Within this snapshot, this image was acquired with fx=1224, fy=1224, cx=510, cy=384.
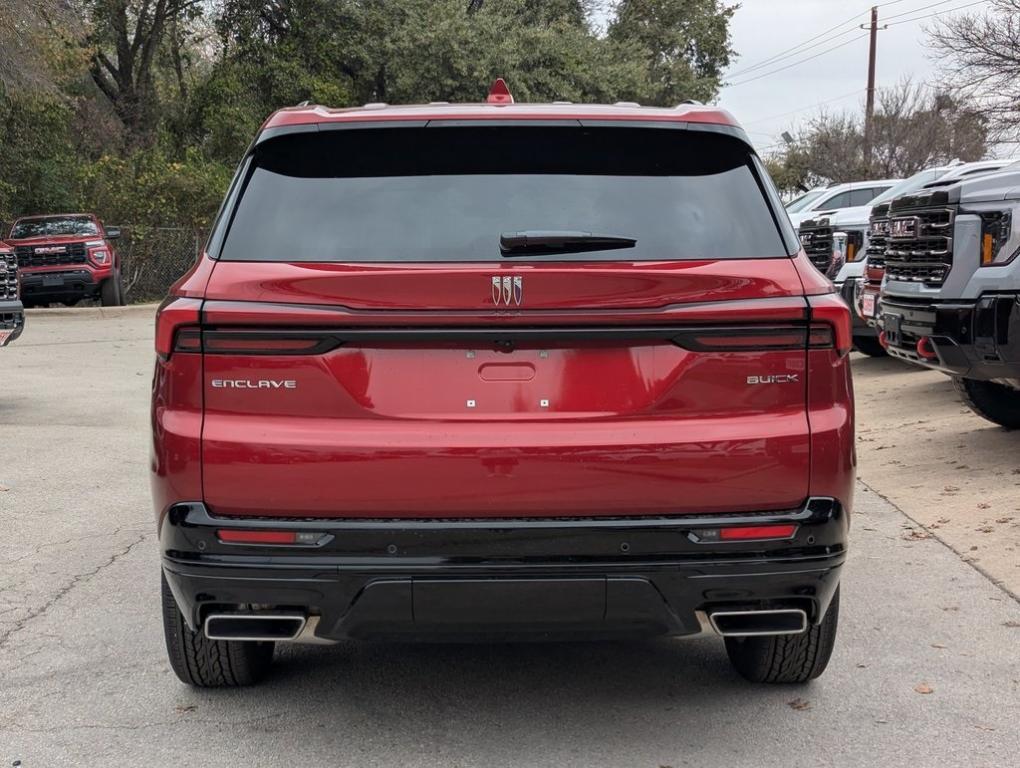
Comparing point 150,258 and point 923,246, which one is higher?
point 923,246

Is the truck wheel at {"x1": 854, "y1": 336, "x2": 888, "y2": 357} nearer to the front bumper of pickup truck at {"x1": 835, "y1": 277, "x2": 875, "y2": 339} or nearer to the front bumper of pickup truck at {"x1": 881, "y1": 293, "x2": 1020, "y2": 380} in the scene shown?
the front bumper of pickup truck at {"x1": 835, "y1": 277, "x2": 875, "y2": 339}

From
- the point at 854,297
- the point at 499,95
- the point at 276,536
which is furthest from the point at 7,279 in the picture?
the point at 276,536

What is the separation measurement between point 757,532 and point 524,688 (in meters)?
1.32

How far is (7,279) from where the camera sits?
36.9 feet

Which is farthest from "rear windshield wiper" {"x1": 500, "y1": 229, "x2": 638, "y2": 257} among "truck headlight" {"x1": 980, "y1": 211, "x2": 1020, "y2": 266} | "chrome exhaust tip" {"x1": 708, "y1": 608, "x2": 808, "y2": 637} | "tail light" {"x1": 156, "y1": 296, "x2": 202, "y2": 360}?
"truck headlight" {"x1": 980, "y1": 211, "x2": 1020, "y2": 266}

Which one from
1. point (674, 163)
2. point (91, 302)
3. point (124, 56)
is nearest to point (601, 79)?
point (124, 56)

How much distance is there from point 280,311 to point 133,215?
24.9 meters

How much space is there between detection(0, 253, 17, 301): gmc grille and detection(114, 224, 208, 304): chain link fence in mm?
14843

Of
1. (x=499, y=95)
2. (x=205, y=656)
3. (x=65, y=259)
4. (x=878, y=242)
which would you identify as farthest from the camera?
(x=65, y=259)

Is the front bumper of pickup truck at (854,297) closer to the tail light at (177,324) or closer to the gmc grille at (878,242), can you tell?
the gmc grille at (878,242)

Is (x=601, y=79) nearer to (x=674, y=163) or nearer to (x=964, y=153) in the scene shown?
(x=964, y=153)

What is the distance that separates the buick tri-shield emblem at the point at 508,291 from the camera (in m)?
3.36

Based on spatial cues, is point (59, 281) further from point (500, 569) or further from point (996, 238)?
point (500, 569)

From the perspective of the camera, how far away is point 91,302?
2608 centimetres
